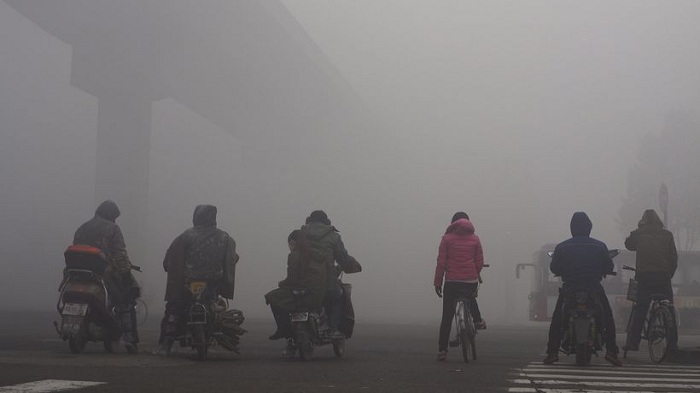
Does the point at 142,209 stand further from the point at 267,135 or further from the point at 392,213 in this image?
the point at 392,213

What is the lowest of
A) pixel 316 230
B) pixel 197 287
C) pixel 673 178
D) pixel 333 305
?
pixel 333 305

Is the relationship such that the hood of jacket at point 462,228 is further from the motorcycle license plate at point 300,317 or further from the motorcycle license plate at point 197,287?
the motorcycle license plate at point 197,287

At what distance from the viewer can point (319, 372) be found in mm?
8781

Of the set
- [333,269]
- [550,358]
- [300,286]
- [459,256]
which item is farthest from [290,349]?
[550,358]

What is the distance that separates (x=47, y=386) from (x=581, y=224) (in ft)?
22.0

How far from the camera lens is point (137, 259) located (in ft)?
106

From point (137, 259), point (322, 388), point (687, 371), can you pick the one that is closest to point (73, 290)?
point (322, 388)

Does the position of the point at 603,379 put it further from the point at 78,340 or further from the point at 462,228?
the point at 78,340

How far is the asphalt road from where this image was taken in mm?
7285

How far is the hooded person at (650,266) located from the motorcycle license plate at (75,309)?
6.70 m

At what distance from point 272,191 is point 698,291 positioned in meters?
20.9

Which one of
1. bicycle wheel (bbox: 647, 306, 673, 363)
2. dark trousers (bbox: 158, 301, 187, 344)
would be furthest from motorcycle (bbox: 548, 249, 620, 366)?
dark trousers (bbox: 158, 301, 187, 344)

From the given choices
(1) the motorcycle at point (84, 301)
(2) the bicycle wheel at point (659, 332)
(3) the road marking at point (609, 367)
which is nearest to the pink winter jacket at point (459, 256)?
(3) the road marking at point (609, 367)

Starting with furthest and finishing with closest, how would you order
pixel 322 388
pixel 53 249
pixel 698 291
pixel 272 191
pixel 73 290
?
pixel 272 191 < pixel 53 249 < pixel 698 291 < pixel 73 290 < pixel 322 388
